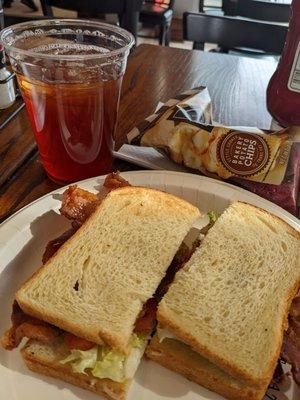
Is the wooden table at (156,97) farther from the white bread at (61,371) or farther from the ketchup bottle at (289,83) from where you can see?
the white bread at (61,371)

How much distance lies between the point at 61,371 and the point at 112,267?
0.24 metres

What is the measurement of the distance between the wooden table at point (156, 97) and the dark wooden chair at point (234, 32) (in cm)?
15


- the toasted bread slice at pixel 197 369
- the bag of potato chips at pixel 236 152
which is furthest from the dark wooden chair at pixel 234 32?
the toasted bread slice at pixel 197 369

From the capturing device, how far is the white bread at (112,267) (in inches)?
32.1

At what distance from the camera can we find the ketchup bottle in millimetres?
1251

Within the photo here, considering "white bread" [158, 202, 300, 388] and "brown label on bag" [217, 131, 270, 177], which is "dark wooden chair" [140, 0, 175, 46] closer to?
"brown label on bag" [217, 131, 270, 177]

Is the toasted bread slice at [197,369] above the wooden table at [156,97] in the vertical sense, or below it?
below

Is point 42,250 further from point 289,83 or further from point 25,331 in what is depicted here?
point 289,83

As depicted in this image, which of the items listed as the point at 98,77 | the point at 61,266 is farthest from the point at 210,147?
the point at 61,266

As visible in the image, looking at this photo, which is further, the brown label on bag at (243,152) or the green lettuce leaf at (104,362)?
the brown label on bag at (243,152)

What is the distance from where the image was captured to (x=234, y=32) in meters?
2.20

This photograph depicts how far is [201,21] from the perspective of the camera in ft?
7.26

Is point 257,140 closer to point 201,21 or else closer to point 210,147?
point 210,147

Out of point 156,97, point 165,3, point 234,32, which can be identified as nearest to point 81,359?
point 156,97
